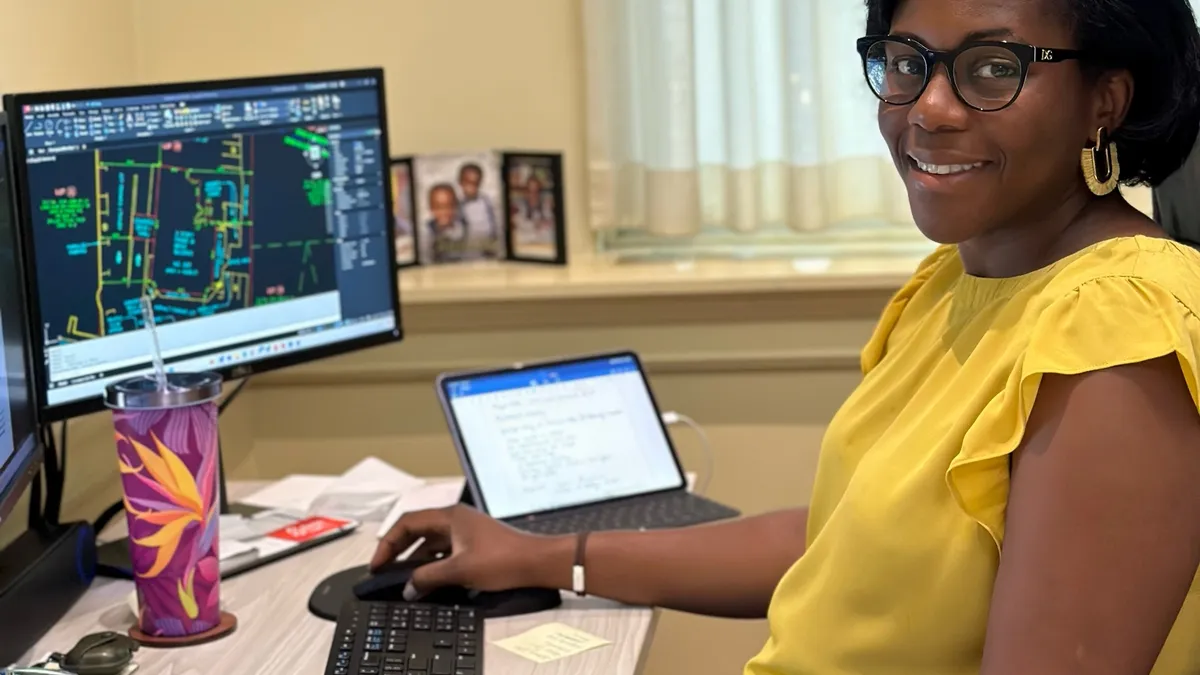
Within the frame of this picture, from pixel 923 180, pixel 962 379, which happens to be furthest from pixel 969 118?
pixel 962 379

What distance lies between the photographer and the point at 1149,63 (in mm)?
1086

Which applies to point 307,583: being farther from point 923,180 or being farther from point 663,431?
point 923,180

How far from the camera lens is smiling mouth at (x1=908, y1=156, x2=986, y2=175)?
3.70 ft

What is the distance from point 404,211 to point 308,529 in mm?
786

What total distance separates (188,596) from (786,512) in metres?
0.61

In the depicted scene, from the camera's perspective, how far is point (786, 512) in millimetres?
1534

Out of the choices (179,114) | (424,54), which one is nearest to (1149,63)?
(179,114)

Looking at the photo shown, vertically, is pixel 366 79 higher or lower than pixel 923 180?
higher

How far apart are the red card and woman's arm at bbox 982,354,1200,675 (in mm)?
925

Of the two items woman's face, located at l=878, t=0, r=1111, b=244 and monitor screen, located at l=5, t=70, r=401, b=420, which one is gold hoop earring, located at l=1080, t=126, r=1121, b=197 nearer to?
Result: woman's face, located at l=878, t=0, r=1111, b=244

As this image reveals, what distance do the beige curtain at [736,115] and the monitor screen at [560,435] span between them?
1.96 ft

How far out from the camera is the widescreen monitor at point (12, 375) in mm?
1376

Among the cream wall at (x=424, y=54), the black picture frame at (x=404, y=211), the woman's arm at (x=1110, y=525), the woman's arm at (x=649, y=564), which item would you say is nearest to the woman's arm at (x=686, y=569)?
the woman's arm at (x=649, y=564)

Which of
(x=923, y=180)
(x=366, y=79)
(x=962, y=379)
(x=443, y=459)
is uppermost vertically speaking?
(x=366, y=79)
